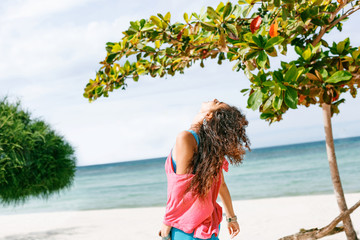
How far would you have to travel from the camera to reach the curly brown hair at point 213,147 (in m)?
2.01

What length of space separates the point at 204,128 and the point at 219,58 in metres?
2.22

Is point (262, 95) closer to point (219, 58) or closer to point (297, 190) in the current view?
point (219, 58)

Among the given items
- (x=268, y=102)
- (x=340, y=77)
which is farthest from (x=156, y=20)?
(x=340, y=77)

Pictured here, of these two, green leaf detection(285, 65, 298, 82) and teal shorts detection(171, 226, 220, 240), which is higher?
green leaf detection(285, 65, 298, 82)

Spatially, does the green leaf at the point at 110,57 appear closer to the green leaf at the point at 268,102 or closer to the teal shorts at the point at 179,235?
the green leaf at the point at 268,102

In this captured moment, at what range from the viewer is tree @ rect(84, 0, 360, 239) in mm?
2338

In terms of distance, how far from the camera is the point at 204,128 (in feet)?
6.69

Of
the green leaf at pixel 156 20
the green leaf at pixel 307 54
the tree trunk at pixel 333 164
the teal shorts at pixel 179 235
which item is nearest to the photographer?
the teal shorts at pixel 179 235

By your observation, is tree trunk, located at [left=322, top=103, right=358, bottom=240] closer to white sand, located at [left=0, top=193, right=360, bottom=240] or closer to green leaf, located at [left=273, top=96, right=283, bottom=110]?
white sand, located at [left=0, top=193, right=360, bottom=240]

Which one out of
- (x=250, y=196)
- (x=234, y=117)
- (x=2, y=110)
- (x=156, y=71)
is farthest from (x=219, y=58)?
(x=250, y=196)

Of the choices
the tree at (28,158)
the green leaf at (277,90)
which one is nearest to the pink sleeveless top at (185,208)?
the green leaf at (277,90)

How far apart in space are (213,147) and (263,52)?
0.69 metres

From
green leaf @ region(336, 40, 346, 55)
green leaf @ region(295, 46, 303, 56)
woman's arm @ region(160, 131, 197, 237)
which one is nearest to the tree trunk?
green leaf @ region(336, 40, 346, 55)

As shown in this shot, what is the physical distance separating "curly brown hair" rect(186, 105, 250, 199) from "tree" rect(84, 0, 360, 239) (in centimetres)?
28
